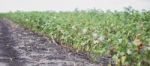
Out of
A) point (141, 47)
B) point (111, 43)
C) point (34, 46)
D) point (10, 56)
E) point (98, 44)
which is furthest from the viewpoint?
point (34, 46)

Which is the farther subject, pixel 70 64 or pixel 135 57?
pixel 70 64

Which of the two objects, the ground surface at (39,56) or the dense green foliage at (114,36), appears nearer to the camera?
the dense green foliage at (114,36)

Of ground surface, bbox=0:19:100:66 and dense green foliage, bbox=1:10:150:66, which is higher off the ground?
dense green foliage, bbox=1:10:150:66

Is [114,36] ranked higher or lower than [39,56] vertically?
higher

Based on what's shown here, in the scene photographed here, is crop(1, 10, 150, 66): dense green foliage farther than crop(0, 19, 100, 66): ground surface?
No

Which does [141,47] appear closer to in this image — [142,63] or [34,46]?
[142,63]

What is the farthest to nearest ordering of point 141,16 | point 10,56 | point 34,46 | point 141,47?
point 34,46
point 141,16
point 10,56
point 141,47

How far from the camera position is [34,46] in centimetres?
1329

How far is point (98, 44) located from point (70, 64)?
86 cm

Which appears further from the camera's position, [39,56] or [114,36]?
[39,56]

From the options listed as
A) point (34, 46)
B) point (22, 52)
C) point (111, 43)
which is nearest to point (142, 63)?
point (111, 43)

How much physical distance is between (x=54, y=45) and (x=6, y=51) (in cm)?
240

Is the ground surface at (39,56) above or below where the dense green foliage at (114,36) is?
below

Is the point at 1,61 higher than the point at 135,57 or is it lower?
lower
